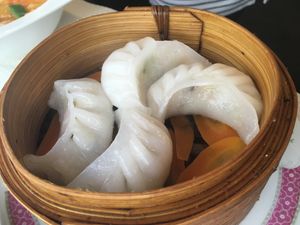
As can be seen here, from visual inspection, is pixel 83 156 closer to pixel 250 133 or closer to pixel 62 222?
pixel 62 222

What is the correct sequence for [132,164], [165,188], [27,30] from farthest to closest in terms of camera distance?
[27,30], [132,164], [165,188]

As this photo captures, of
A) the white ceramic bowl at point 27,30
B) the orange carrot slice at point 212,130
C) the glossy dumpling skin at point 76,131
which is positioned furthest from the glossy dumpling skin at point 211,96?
the white ceramic bowl at point 27,30

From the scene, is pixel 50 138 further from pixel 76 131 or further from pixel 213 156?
pixel 213 156

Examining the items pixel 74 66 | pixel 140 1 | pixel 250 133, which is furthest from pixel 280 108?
pixel 140 1

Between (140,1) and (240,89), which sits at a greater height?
(240,89)

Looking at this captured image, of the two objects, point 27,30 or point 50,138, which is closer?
point 50,138

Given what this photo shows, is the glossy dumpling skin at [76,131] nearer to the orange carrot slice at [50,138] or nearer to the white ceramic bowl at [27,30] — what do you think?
the orange carrot slice at [50,138]

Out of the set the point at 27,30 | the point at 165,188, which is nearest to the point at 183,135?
the point at 165,188
